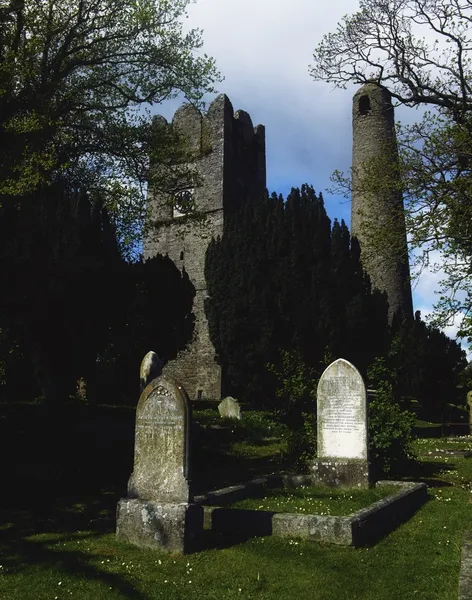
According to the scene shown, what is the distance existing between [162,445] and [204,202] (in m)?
25.7

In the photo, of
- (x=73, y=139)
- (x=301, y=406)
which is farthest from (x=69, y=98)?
(x=301, y=406)

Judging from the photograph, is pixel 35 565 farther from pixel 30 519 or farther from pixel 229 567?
pixel 30 519

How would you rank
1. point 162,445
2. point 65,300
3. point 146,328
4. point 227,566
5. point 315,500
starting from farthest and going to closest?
point 146,328, point 65,300, point 315,500, point 162,445, point 227,566

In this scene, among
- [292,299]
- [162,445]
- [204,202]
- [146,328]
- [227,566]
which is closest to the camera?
[227,566]

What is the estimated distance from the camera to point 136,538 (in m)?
6.07

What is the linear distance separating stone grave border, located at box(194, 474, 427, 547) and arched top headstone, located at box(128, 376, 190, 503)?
0.88 metres

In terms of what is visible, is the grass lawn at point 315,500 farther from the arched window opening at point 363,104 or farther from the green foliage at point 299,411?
the arched window opening at point 363,104

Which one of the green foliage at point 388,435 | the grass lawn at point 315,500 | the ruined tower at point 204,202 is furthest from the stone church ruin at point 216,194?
the grass lawn at point 315,500

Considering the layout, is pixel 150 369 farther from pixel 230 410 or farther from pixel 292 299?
pixel 292 299

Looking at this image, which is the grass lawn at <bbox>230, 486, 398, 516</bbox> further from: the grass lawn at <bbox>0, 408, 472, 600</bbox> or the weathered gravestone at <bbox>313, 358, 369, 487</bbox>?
the grass lawn at <bbox>0, 408, 472, 600</bbox>

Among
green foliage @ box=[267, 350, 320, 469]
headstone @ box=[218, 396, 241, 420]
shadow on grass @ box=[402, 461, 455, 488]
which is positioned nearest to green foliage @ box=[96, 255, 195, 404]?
headstone @ box=[218, 396, 241, 420]

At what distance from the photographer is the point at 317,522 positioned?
6.10m

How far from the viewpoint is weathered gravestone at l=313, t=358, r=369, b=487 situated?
8977 mm

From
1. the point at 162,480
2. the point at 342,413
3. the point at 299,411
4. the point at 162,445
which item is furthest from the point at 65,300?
the point at 162,480
